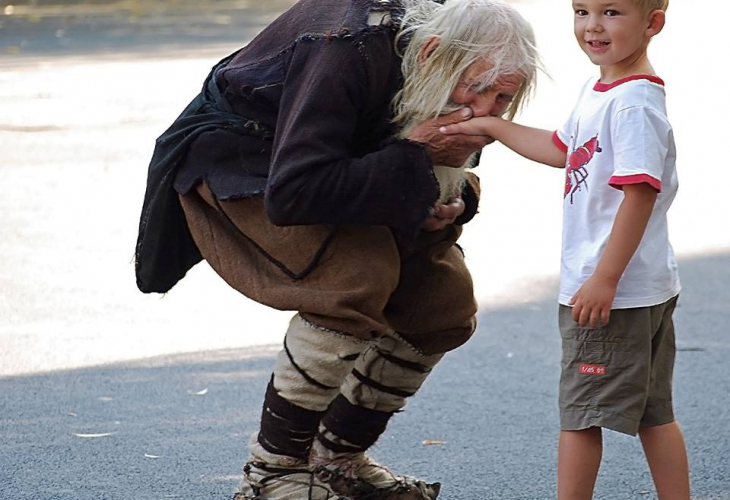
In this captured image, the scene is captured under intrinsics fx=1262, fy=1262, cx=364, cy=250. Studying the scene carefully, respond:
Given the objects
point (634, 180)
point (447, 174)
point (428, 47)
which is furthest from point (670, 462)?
point (428, 47)

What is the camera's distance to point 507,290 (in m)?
5.12

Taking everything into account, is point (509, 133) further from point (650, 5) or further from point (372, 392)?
point (372, 392)

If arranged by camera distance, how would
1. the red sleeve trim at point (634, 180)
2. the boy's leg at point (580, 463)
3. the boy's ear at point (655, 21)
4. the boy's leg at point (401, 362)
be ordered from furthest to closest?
the boy's leg at point (401, 362)
the boy's leg at point (580, 463)
the boy's ear at point (655, 21)
the red sleeve trim at point (634, 180)

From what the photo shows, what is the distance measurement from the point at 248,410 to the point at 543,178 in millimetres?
3727

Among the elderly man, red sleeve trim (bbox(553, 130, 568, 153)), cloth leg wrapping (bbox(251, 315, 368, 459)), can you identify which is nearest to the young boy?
red sleeve trim (bbox(553, 130, 568, 153))

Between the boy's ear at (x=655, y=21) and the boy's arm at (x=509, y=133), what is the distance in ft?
1.05

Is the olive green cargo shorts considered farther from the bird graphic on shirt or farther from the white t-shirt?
the bird graphic on shirt

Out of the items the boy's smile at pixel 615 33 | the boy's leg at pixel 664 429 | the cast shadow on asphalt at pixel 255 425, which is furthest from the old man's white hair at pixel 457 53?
the cast shadow on asphalt at pixel 255 425

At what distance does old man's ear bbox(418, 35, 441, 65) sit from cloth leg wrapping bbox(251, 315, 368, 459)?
0.61m

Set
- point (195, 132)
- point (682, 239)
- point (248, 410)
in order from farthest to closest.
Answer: point (682, 239), point (248, 410), point (195, 132)

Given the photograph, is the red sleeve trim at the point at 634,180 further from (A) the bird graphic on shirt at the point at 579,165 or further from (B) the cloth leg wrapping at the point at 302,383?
(B) the cloth leg wrapping at the point at 302,383

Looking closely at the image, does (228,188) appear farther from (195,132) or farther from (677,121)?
(677,121)

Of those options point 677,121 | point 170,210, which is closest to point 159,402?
point 170,210

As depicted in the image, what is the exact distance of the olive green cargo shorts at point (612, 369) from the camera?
2.60 meters
